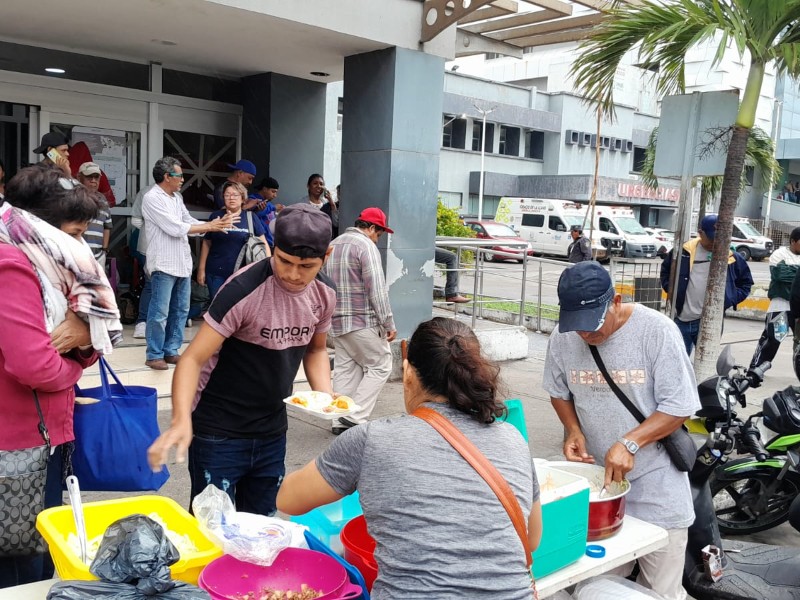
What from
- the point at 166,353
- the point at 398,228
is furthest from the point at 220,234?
the point at 398,228

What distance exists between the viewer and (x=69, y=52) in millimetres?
8719

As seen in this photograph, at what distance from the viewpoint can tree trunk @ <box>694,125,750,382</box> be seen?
6.64m

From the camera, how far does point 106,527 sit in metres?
2.56

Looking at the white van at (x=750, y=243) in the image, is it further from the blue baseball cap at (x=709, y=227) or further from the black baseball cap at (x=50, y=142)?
the black baseball cap at (x=50, y=142)

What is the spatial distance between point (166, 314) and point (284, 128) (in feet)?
12.1

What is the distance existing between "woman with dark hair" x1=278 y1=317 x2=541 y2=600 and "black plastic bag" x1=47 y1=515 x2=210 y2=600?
431 millimetres

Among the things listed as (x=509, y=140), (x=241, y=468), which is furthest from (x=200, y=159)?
(x=509, y=140)

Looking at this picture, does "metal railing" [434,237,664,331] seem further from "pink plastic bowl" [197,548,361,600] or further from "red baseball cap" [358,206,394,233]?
"pink plastic bowl" [197,548,361,600]

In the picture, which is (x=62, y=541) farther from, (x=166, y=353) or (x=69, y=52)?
(x=69, y=52)

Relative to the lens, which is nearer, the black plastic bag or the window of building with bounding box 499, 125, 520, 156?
the black plastic bag

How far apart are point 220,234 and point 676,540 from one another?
18.0 ft

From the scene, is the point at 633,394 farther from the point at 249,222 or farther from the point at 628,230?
the point at 628,230

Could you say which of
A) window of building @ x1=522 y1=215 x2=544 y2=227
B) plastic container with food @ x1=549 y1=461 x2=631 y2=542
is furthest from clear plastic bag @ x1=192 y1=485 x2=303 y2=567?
window of building @ x1=522 y1=215 x2=544 y2=227

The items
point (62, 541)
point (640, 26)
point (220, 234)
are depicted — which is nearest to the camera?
point (62, 541)
